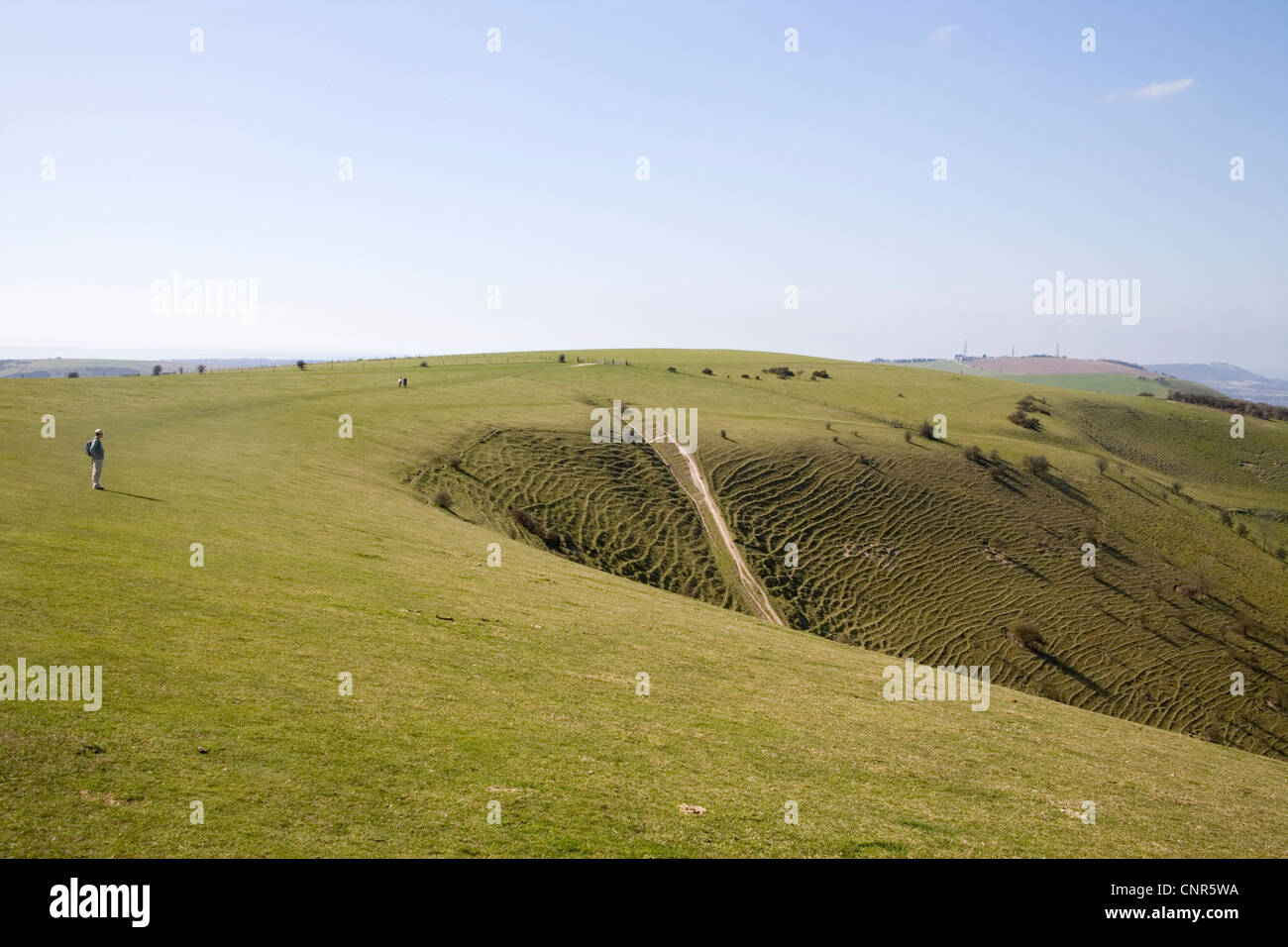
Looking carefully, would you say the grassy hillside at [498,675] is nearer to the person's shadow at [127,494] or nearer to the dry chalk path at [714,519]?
the person's shadow at [127,494]

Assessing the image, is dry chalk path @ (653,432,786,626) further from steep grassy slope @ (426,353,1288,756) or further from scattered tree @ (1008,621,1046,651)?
scattered tree @ (1008,621,1046,651)

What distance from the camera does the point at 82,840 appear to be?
9172 mm

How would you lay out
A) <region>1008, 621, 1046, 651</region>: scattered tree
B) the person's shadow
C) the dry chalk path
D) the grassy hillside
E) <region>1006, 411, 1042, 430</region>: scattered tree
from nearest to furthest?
the grassy hillside, the person's shadow, the dry chalk path, <region>1008, 621, 1046, 651</region>: scattered tree, <region>1006, 411, 1042, 430</region>: scattered tree

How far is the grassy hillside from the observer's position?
11430mm

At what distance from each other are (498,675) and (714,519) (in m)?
38.6

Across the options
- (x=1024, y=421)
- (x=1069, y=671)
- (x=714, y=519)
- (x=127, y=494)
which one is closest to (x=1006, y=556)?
(x=1069, y=671)

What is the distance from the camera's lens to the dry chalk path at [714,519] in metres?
47.3

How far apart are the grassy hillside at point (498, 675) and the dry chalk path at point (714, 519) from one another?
1597mm

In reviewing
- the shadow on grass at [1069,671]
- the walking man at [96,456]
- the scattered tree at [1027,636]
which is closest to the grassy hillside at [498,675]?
the walking man at [96,456]

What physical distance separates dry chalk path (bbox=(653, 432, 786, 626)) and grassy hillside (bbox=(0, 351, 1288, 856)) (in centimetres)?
160

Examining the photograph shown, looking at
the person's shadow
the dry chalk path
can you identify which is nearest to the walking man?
the person's shadow

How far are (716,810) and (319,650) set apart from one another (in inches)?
378
